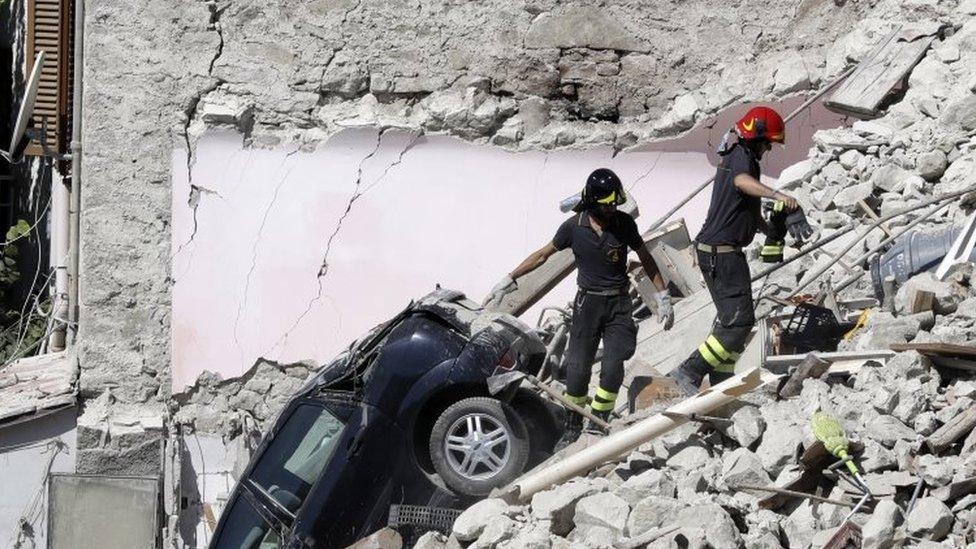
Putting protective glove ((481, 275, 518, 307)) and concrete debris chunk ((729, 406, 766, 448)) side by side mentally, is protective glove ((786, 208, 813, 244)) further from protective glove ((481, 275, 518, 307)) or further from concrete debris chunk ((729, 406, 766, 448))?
protective glove ((481, 275, 518, 307))

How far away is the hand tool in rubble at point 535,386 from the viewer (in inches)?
336

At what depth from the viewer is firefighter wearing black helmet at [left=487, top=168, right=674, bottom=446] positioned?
909cm

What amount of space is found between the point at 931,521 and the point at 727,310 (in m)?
2.42

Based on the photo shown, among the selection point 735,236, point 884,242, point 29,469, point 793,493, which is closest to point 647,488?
point 793,493

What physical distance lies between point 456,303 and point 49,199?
34.1 ft

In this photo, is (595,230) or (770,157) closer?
(595,230)

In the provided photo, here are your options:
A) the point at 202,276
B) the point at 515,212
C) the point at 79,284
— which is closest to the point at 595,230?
the point at 515,212

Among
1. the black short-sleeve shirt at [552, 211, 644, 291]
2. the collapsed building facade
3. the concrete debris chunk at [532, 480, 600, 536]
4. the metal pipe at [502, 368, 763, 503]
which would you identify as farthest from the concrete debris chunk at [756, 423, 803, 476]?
the collapsed building facade

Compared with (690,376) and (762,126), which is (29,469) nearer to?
Answer: (690,376)

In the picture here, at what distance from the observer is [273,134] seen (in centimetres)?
1204

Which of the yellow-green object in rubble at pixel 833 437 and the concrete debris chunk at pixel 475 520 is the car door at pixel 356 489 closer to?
the concrete debris chunk at pixel 475 520

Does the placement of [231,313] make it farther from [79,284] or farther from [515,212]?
[515,212]

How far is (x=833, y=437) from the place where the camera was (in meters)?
7.39

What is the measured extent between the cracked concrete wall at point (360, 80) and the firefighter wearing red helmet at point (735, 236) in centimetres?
327
